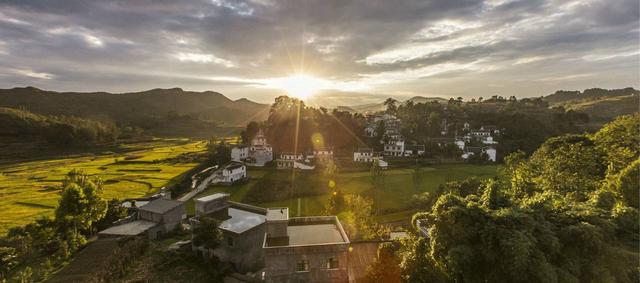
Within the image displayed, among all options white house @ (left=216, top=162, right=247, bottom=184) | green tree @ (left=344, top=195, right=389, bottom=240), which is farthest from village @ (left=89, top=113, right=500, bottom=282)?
white house @ (left=216, top=162, right=247, bottom=184)

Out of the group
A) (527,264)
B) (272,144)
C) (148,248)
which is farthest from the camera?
(272,144)

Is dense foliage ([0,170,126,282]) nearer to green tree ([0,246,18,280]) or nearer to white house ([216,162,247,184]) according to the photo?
green tree ([0,246,18,280])

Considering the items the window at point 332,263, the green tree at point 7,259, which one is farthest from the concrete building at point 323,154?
the green tree at point 7,259

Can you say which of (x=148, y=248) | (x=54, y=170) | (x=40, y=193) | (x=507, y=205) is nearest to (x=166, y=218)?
(x=148, y=248)

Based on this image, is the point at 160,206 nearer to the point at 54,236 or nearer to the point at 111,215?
the point at 111,215

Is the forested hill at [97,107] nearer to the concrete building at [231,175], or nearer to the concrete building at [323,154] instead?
the concrete building at [323,154]

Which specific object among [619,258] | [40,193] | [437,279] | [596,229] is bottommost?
[40,193]

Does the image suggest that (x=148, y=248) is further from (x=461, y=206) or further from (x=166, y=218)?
(x=461, y=206)
